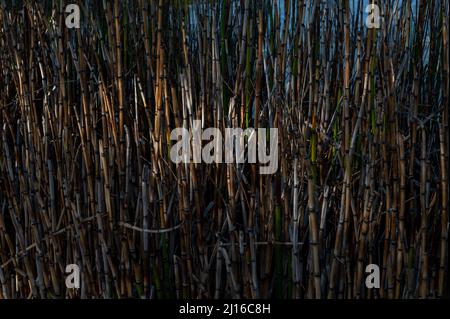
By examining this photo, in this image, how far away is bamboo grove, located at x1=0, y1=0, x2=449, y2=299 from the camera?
1.34 m

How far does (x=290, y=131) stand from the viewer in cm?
139

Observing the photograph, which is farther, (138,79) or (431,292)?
(138,79)

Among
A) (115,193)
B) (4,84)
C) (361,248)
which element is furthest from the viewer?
(4,84)

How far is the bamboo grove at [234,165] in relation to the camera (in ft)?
4.40

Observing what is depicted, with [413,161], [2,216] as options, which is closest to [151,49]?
[2,216]

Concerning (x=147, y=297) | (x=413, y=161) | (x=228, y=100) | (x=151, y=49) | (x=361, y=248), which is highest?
(x=151, y=49)

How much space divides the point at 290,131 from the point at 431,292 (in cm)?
40

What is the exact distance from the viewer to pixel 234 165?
1.40 meters

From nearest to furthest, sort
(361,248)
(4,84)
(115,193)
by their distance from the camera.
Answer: (361,248), (115,193), (4,84)

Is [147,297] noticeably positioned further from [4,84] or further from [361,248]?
[4,84]

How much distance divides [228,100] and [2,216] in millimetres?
548

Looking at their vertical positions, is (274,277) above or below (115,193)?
below
